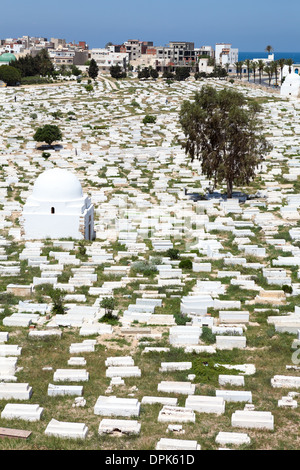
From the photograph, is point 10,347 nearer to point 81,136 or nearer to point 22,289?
point 22,289

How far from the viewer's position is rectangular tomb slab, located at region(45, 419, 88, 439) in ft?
37.8

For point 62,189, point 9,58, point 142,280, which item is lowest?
point 142,280

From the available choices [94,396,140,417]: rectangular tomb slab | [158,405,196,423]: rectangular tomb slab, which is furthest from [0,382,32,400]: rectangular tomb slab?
[158,405,196,423]: rectangular tomb slab

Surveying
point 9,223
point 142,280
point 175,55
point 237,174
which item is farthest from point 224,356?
point 175,55

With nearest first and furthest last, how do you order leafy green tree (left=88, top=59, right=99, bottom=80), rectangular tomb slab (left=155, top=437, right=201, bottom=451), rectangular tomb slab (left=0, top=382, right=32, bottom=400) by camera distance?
rectangular tomb slab (left=155, top=437, right=201, bottom=451), rectangular tomb slab (left=0, top=382, right=32, bottom=400), leafy green tree (left=88, top=59, right=99, bottom=80)

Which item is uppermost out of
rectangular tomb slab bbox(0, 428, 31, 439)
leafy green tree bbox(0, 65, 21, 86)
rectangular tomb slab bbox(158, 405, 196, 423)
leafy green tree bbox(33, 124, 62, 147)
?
leafy green tree bbox(0, 65, 21, 86)

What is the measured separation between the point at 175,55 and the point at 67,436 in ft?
549

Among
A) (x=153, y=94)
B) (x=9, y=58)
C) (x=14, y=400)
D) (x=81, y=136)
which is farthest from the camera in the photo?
(x=9, y=58)

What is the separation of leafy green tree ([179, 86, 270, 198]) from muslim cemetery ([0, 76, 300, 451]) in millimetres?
2220

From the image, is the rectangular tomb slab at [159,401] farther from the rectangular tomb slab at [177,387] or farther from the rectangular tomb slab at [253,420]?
the rectangular tomb slab at [253,420]

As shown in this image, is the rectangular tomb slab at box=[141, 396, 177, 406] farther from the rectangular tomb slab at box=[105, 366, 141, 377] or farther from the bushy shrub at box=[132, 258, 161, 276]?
the bushy shrub at box=[132, 258, 161, 276]

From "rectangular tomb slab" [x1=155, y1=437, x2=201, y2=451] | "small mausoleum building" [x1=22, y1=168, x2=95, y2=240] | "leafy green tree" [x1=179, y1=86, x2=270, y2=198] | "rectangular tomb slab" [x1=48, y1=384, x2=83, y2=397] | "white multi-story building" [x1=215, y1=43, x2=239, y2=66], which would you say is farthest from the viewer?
"white multi-story building" [x1=215, y1=43, x2=239, y2=66]

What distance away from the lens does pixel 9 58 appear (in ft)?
407

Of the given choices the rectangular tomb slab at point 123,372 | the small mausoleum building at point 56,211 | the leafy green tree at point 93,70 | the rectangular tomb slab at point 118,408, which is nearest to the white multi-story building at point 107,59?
the leafy green tree at point 93,70
